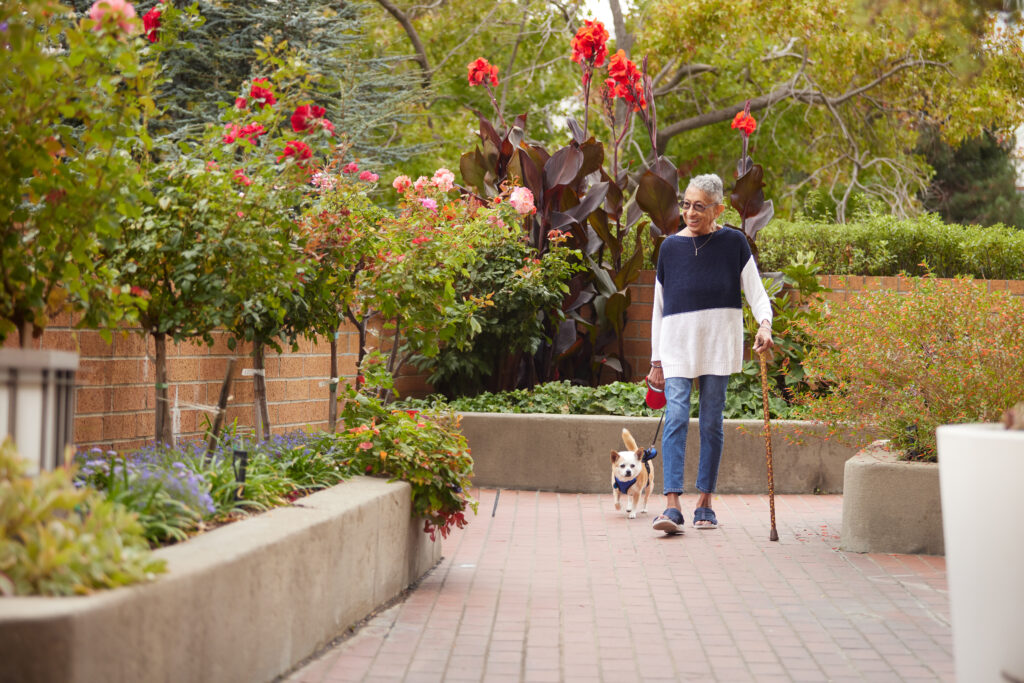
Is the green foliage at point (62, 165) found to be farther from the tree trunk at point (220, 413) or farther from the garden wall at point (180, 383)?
the tree trunk at point (220, 413)

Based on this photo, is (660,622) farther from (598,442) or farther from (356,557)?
(598,442)

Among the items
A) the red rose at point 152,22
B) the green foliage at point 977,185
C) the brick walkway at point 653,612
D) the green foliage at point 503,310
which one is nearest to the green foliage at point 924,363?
the brick walkway at point 653,612

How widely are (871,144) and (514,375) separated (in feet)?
46.5

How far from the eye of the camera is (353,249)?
609 centimetres

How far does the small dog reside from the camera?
7.50 m

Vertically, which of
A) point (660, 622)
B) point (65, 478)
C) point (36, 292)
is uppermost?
point (36, 292)

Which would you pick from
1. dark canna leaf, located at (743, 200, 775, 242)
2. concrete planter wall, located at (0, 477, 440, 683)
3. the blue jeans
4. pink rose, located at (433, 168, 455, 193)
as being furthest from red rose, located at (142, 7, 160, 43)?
dark canna leaf, located at (743, 200, 775, 242)

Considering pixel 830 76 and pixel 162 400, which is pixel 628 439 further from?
pixel 830 76

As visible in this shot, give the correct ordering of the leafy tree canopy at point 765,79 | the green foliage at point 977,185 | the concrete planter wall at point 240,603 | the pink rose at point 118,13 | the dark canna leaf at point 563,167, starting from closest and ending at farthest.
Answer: the concrete planter wall at point 240,603
the pink rose at point 118,13
the dark canna leaf at point 563,167
the leafy tree canopy at point 765,79
the green foliage at point 977,185

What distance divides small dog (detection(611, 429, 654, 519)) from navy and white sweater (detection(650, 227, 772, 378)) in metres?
0.66

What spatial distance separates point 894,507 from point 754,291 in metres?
1.61

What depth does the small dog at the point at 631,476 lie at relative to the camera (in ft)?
24.6

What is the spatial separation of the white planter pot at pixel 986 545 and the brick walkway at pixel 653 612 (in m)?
1.11

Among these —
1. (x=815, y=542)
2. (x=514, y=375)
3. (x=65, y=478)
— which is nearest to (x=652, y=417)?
(x=514, y=375)
